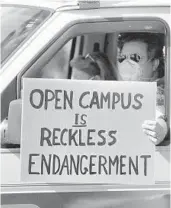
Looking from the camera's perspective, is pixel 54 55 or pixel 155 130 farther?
pixel 54 55

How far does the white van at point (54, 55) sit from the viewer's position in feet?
9.79

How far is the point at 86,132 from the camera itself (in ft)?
9.71

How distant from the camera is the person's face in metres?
3.29

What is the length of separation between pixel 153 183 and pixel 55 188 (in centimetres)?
51

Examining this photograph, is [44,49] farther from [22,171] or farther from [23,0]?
[22,171]

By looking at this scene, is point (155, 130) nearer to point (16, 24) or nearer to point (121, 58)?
point (121, 58)

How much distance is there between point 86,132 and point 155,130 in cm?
36

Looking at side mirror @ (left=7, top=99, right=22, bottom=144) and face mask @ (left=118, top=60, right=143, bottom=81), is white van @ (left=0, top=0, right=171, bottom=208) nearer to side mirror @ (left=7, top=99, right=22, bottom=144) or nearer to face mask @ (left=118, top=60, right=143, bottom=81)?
side mirror @ (left=7, top=99, right=22, bottom=144)

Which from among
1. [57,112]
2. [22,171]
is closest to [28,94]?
[57,112]

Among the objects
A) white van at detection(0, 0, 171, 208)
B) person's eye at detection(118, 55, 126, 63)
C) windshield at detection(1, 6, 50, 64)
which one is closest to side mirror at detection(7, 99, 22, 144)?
white van at detection(0, 0, 171, 208)

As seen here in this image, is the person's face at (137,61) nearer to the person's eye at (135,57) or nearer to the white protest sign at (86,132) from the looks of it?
the person's eye at (135,57)

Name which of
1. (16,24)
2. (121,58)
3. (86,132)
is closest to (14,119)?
(86,132)

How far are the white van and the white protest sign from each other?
0.06 metres

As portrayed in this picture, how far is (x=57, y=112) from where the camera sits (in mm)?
2953
